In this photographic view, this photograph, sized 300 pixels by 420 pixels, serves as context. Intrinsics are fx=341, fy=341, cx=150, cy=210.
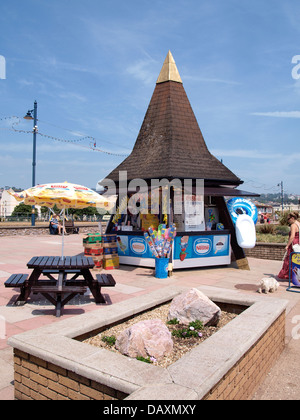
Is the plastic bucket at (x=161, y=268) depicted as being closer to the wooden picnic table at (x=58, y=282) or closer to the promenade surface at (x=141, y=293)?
the promenade surface at (x=141, y=293)

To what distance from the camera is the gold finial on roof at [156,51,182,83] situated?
1176 cm

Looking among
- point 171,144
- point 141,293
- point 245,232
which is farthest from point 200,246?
point 141,293

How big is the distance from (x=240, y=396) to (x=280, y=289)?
5.38 metres

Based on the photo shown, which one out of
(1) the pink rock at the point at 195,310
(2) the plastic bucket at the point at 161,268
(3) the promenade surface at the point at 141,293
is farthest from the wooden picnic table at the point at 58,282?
(2) the plastic bucket at the point at 161,268

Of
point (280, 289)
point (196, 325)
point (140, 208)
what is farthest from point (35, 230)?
point (196, 325)

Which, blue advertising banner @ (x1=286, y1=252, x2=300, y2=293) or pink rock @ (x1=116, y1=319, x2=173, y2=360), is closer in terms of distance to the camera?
pink rock @ (x1=116, y1=319, x2=173, y2=360)

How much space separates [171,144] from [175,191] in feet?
5.20

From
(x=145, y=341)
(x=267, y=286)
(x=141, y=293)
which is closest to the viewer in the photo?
(x=145, y=341)

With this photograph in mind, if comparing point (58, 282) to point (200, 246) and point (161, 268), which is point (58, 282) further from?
point (200, 246)

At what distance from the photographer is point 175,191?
1029cm

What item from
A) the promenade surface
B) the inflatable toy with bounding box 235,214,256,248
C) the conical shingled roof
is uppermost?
the conical shingled roof

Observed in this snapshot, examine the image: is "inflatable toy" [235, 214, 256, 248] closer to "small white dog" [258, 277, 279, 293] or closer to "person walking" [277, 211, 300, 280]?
"person walking" [277, 211, 300, 280]

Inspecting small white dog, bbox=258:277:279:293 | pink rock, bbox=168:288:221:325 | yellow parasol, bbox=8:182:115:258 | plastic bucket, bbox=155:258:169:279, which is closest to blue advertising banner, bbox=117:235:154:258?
plastic bucket, bbox=155:258:169:279
